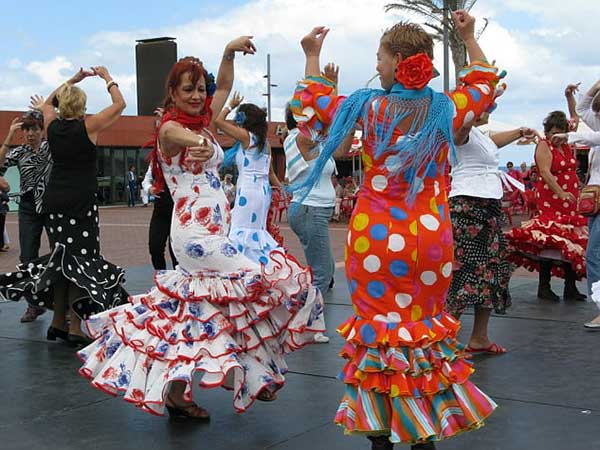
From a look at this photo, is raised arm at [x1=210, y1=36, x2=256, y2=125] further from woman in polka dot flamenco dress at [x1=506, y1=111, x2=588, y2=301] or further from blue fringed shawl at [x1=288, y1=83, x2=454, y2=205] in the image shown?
woman in polka dot flamenco dress at [x1=506, y1=111, x2=588, y2=301]

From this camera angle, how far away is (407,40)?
356cm

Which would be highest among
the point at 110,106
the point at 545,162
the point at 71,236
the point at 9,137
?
the point at 110,106

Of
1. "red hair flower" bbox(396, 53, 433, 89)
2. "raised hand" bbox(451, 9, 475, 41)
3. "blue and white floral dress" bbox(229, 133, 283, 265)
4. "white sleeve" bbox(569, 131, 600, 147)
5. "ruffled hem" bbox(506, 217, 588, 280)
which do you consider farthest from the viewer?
"ruffled hem" bbox(506, 217, 588, 280)

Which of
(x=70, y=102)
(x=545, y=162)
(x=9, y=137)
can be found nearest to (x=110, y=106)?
(x=70, y=102)

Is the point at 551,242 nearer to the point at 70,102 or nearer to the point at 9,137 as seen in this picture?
the point at 70,102

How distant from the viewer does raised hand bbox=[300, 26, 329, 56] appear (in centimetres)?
381

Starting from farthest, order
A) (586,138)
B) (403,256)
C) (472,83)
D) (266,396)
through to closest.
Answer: (586,138) → (266,396) → (472,83) → (403,256)

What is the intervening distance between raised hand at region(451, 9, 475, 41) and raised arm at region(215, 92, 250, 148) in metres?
2.61

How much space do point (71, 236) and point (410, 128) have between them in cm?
345

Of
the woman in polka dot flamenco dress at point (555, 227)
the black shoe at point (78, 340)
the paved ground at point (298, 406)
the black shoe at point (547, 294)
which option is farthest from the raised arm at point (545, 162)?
the black shoe at point (78, 340)

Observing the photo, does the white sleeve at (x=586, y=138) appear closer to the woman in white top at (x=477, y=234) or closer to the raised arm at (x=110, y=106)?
the woman in white top at (x=477, y=234)

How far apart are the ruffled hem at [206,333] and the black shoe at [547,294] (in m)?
4.39

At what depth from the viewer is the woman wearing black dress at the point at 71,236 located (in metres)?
6.08

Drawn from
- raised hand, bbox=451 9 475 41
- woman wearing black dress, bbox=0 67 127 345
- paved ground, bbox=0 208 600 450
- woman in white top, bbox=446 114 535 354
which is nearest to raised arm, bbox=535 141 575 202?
paved ground, bbox=0 208 600 450
